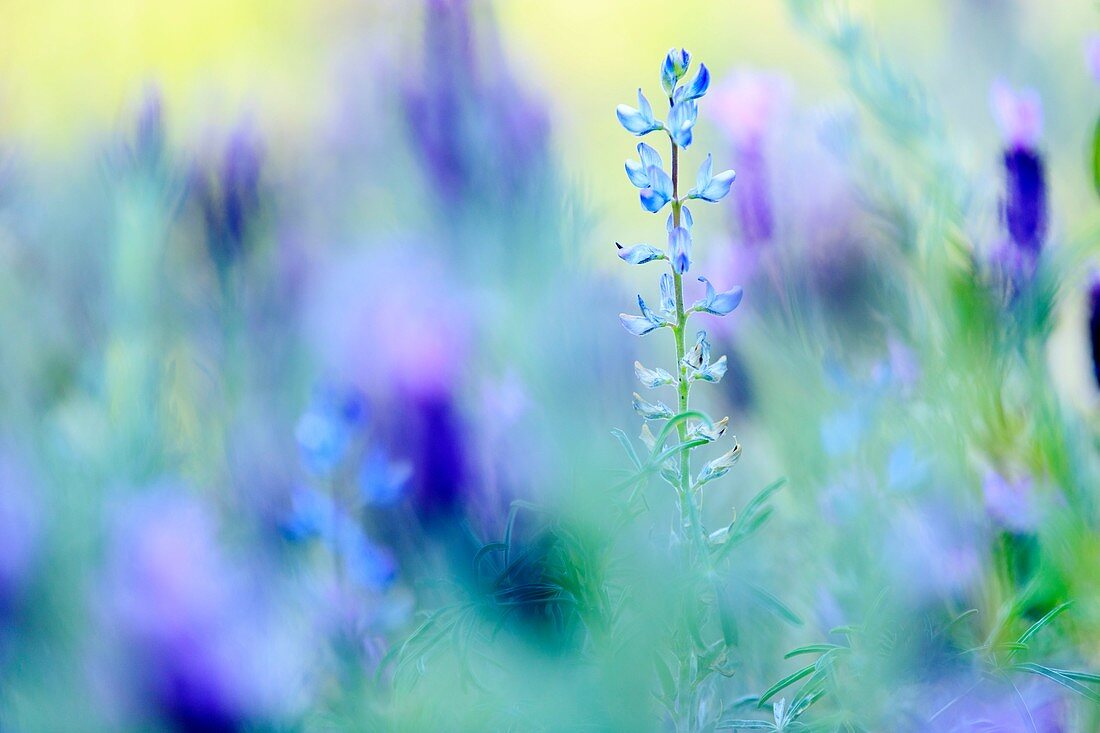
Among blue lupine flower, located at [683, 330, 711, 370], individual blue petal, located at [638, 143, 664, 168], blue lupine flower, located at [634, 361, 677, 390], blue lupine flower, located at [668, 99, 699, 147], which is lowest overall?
blue lupine flower, located at [634, 361, 677, 390]

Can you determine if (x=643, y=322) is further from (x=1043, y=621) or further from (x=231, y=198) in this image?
(x=231, y=198)

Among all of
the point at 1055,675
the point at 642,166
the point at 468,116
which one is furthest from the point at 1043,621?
the point at 468,116

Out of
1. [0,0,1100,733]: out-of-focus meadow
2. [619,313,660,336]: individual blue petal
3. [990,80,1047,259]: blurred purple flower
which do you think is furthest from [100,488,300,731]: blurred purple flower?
[990,80,1047,259]: blurred purple flower


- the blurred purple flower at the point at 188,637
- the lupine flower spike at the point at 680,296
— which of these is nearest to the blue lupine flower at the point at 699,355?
the lupine flower spike at the point at 680,296

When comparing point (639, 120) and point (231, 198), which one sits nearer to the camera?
point (639, 120)

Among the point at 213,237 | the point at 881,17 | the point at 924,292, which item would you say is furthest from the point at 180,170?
the point at 881,17

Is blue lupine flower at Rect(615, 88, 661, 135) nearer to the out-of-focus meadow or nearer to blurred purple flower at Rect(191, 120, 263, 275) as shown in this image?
the out-of-focus meadow
